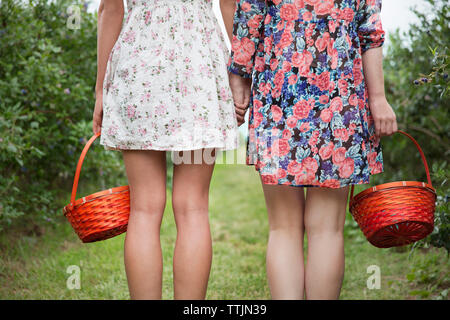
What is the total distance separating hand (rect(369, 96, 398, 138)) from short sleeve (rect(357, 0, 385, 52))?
0.18 m

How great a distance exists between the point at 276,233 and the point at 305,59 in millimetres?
539

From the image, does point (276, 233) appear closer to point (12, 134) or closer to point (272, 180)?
point (272, 180)

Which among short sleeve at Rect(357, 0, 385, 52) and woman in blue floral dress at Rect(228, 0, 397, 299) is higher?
short sleeve at Rect(357, 0, 385, 52)

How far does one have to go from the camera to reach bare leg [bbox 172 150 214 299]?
1.54 metres

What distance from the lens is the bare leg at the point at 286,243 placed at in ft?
5.13

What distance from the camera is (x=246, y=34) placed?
1592 mm

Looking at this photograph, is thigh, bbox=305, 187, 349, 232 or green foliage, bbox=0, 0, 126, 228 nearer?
thigh, bbox=305, 187, 349, 232

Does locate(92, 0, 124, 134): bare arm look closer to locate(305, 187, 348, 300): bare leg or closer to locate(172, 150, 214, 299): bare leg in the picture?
locate(172, 150, 214, 299): bare leg

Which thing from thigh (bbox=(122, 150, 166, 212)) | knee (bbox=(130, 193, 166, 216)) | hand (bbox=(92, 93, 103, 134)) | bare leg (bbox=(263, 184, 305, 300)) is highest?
hand (bbox=(92, 93, 103, 134))

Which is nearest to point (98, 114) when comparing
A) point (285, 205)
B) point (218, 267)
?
point (285, 205)

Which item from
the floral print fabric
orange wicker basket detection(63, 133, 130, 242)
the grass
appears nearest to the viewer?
the floral print fabric

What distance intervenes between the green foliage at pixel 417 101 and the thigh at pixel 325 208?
3.15 feet

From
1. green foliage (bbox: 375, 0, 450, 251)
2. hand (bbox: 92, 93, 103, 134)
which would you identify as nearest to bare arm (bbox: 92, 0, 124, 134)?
hand (bbox: 92, 93, 103, 134)
